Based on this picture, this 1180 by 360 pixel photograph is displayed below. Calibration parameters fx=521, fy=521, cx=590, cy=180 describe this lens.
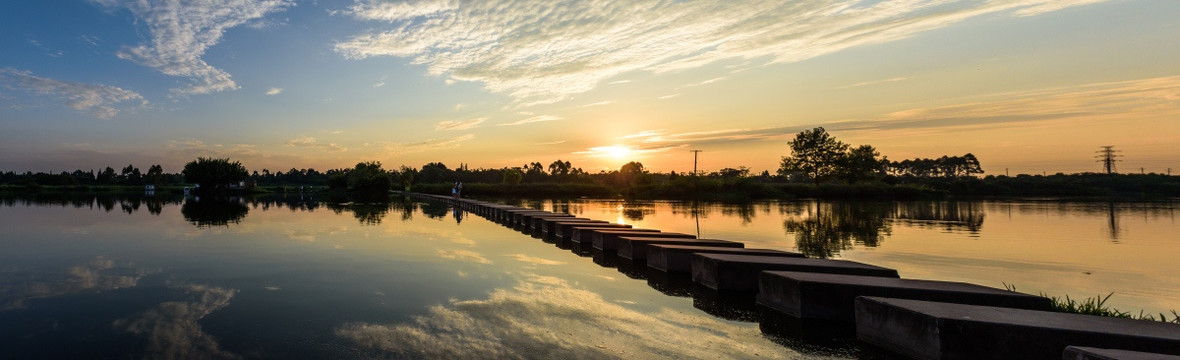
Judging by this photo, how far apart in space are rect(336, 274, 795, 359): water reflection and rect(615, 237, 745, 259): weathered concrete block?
186 inches

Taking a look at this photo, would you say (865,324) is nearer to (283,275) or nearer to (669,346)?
(669,346)

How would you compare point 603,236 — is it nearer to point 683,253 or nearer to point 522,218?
point 683,253

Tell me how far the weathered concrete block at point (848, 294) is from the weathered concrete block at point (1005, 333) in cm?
90

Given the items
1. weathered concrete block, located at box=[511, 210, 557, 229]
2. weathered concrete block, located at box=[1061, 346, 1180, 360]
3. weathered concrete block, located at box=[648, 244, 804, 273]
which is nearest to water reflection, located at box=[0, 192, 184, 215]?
weathered concrete block, located at box=[511, 210, 557, 229]

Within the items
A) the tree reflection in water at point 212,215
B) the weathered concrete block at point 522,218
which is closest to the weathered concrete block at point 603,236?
the weathered concrete block at point 522,218

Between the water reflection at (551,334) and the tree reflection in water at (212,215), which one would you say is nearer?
the water reflection at (551,334)

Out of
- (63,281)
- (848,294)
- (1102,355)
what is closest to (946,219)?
(848,294)

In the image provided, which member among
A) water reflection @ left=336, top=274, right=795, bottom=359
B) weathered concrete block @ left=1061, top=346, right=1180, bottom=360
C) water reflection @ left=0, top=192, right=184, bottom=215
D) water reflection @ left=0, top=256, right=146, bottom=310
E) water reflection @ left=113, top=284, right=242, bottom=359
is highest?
water reflection @ left=0, top=192, right=184, bottom=215

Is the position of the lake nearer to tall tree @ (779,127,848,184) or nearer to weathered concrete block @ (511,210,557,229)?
weathered concrete block @ (511,210,557,229)

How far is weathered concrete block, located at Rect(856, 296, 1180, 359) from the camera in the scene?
15.7 feet

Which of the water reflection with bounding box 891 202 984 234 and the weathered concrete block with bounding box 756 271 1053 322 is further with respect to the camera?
the water reflection with bounding box 891 202 984 234

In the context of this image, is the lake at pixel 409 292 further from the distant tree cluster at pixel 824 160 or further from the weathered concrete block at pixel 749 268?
the distant tree cluster at pixel 824 160

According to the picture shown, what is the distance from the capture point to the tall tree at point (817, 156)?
8556 cm

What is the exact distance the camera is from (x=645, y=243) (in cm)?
1299
